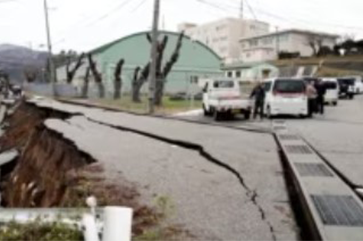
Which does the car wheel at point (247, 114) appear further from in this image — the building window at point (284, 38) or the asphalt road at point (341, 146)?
the building window at point (284, 38)

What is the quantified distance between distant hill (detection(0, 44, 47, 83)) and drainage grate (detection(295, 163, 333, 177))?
13900cm

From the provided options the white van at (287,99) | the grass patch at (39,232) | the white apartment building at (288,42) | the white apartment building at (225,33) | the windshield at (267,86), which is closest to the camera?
the grass patch at (39,232)

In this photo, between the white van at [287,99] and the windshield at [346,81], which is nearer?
the white van at [287,99]

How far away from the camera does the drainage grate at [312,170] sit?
10.8 m

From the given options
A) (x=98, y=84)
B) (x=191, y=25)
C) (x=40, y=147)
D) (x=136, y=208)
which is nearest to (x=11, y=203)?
(x=40, y=147)

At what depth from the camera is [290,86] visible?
30891mm

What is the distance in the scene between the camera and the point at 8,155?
71.1ft

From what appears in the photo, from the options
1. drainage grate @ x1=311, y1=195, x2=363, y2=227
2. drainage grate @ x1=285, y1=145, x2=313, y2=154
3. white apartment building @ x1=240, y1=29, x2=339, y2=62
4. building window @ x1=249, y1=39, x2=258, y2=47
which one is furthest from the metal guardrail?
building window @ x1=249, y1=39, x2=258, y2=47

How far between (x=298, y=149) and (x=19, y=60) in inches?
6027

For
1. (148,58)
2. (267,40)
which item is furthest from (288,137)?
(267,40)

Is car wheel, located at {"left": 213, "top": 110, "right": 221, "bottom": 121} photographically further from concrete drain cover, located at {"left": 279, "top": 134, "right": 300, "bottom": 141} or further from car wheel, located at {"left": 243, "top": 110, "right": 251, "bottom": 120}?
concrete drain cover, located at {"left": 279, "top": 134, "right": 300, "bottom": 141}

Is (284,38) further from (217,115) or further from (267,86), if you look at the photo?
(217,115)

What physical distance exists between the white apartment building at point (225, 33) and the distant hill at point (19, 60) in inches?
1450

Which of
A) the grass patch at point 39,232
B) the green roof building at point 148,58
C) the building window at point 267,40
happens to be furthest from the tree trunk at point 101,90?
the building window at point 267,40
